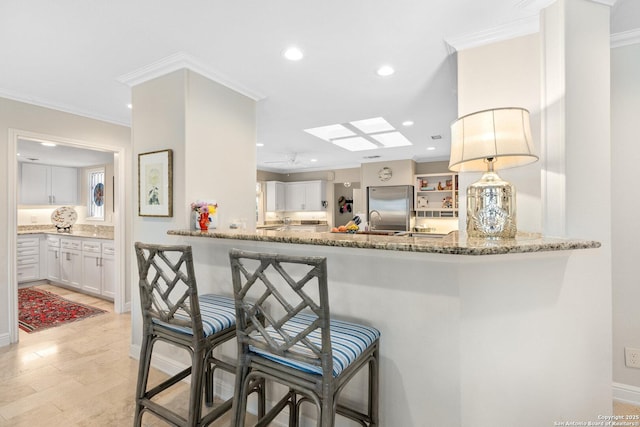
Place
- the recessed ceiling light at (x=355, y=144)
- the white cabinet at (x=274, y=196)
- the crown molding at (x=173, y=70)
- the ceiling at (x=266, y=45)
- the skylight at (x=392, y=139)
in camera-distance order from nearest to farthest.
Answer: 1. the ceiling at (x=266, y=45)
2. the crown molding at (x=173, y=70)
3. the skylight at (x=392, y=139)
4. the recessed ceiling light at (x=355, y=144)
5. the white cabinet at (x=274, y=196)

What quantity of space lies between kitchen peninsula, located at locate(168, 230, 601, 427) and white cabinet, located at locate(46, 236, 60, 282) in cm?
558

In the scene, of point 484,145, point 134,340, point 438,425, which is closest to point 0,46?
point 134,340

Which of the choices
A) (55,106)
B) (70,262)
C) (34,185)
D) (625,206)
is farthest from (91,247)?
(625,206)

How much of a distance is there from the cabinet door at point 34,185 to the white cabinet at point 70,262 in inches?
59.1

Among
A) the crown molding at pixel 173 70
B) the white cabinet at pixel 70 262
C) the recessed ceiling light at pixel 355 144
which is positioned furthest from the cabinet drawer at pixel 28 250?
the recessed ceiling light at pixel 355 144

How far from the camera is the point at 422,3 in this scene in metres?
1.72

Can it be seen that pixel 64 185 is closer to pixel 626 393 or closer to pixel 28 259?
pixel 28 259

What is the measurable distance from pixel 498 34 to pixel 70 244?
618 cm

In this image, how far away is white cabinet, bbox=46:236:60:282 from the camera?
5.25 meters

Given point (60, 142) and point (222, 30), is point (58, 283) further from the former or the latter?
point (222, 30)

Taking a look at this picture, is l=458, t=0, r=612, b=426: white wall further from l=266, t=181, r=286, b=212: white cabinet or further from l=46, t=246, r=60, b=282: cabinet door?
l=266, t=181, r=286, b=212: white cabinet

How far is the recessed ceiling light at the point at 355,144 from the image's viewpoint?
5.07 metres

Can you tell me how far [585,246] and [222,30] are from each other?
2.27m

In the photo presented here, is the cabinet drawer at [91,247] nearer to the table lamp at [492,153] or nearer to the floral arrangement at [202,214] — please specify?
the floral arrangement at [202,214]
